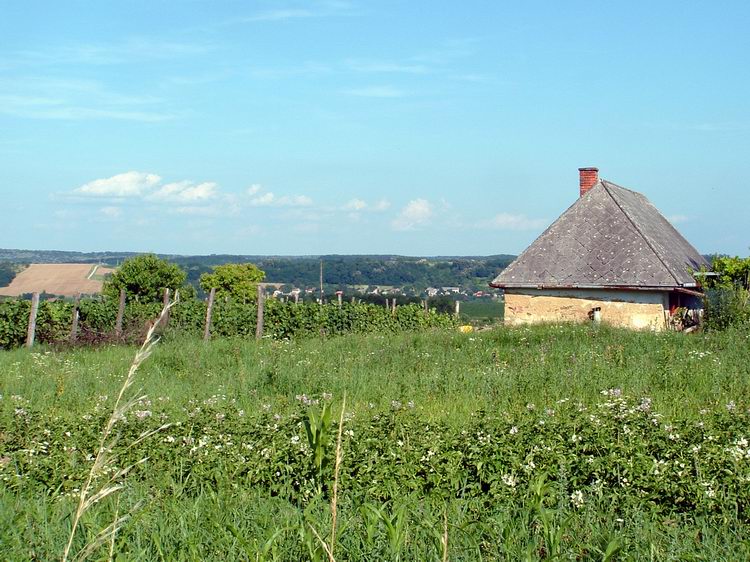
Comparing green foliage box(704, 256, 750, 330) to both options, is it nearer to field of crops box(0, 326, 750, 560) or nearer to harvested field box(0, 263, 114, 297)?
field of crops box(0, 326, 750, 560)

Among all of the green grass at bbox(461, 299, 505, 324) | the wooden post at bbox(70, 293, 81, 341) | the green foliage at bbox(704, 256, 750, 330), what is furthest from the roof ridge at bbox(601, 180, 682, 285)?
the wooden post at bbox(70, 293, 81, 341)

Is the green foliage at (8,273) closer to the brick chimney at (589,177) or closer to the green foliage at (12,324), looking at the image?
the green foliage at (12,324)

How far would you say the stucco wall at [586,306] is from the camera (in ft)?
85.7

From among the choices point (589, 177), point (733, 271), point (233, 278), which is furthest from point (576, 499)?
point (233, 278)

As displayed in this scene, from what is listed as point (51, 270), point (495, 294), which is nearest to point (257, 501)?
point (51, 270)

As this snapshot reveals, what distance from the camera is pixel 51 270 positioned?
60594mm

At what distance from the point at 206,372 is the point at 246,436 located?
24.6 ft

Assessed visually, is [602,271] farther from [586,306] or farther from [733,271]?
[733,271]

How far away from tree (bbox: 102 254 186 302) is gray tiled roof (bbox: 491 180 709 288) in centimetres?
2192

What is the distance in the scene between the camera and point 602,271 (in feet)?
89.6

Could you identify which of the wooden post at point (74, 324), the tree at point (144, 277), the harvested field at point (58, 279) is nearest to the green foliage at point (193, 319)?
the wooden post at point (74, 324)

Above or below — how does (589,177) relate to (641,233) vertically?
above

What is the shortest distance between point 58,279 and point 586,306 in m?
38.4

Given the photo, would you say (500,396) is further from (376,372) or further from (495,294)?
(495,294)
